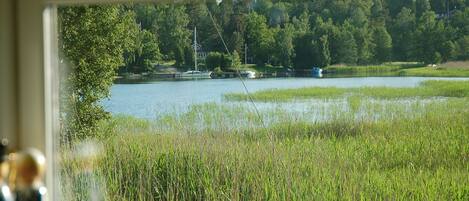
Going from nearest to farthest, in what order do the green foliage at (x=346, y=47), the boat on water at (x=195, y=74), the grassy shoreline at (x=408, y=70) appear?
the grassy shoreline at (x=408, y=70) < the green foliage at (x=346, y=47) < the boat on water at (x=195, y=74)

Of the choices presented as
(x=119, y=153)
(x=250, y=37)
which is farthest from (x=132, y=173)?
(x=250, y=37)

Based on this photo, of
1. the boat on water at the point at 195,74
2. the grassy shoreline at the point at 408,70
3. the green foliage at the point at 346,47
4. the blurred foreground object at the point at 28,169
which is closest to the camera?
the blurred foreground object at the point at 28,169

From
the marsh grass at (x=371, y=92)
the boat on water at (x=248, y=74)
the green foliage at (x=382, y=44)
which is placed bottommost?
the marsh grass at (x=371, y=92)

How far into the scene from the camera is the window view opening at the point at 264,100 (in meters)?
2.20

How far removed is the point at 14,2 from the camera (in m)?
2.35

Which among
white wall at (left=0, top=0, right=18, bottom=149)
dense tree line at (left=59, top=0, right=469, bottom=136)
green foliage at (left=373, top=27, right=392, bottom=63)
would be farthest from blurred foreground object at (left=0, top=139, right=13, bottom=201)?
green foliage at (left=373, top=27, right=392, bottom=63)

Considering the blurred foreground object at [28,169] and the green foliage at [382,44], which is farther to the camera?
the green foliage at [382,44]

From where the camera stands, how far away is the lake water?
2.29 m

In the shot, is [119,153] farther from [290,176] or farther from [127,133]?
[290,176]

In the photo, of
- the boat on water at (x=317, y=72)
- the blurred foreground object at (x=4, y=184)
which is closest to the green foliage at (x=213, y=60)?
the boat on water at (x=317, y=72)

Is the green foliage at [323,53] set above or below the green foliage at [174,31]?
below

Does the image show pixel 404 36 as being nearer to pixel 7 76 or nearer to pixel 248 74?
pixel 248 74

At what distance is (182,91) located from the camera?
240 centimetres

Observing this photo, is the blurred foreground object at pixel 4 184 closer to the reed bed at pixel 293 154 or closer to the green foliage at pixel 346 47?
the reed bed at pixel 293 154
